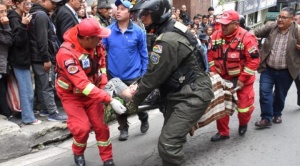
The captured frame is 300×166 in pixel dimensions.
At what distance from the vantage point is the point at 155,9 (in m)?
3.67

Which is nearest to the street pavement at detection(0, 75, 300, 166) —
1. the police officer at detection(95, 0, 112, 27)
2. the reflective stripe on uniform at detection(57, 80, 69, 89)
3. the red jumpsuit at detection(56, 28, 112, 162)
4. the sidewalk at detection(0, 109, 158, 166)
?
the sidewalk at detection(0, 109, 158, 166)

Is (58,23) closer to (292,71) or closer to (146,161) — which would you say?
(146,161)

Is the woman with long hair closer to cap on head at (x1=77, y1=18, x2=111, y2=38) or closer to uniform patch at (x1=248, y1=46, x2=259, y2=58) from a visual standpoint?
cap on head at (x1=77, y1=18, x2=111, y2=38)

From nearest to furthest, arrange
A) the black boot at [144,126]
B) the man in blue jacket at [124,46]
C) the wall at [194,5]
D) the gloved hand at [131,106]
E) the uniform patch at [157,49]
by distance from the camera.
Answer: the uniform patch at [157,49], the gloved hand at [131,106], the man in blue jacket at [124,46], the black boot at [144,126], the wall at [194,5]

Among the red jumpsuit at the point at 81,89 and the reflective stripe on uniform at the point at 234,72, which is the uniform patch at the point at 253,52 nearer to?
the reflective stripe on uniform at the point at 234,72

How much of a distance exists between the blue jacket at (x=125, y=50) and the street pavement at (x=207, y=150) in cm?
94

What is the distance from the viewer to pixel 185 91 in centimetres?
377

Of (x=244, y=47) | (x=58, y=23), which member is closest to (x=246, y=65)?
(x=244, y=47)

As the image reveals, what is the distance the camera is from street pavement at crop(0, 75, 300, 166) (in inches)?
175

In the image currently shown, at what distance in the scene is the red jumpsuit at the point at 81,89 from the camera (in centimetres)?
375

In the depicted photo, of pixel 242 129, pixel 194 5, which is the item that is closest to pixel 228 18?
pixel 242 129

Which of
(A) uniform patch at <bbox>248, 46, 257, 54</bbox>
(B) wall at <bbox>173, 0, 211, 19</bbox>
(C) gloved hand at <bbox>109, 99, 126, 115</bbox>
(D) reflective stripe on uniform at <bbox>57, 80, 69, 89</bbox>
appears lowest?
(B) wall at <bbox>173, 0, 211, 19</bbox>

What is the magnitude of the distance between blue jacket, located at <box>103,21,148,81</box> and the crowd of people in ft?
0.04

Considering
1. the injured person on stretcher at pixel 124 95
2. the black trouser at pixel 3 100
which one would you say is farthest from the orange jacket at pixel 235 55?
the black trouser at pixel 3 100
